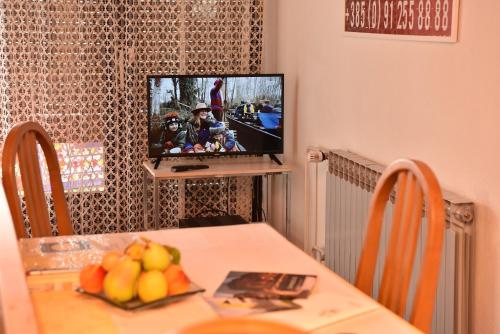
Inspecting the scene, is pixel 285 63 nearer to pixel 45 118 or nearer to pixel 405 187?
pixel 45 118

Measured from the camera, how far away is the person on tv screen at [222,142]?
14.8 feet

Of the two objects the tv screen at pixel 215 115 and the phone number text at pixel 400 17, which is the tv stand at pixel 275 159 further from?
the phone number text at pixel 400 17

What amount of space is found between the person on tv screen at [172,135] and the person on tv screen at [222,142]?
16cm

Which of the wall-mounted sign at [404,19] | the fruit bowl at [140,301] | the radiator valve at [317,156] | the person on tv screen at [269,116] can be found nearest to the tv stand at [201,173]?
the person on tv screen at [269,116]

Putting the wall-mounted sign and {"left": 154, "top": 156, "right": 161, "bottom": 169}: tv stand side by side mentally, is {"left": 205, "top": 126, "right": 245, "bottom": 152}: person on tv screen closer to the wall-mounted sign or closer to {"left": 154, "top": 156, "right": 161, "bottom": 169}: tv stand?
{"left": 154, "top": 156, "right": 161, "bottom": 169}: tv stand

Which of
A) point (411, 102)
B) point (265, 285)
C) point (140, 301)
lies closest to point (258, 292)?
point (265, 285)

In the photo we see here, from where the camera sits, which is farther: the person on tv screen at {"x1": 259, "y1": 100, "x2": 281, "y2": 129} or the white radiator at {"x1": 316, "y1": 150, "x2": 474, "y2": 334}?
the person on tv screen at {"x1": 259, "y1": 100, "x2": 281, "y2": 129}

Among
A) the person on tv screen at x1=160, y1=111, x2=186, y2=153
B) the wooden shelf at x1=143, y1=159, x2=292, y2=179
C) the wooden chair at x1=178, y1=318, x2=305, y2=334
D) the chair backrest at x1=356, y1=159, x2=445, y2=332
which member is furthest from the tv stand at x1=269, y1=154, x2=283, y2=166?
the wooden chair at x1=178, y1=318, x2=305, y2=334

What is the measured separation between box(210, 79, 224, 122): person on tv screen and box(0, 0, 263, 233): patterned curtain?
417mm

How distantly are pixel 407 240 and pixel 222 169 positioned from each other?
105 inches

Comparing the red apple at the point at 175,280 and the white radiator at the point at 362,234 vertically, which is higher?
the red apple at the point at 175,280

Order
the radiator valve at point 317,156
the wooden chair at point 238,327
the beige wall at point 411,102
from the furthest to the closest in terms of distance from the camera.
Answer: the radiator valve at point 317,156, the beige wall at point 411,102, the wooden chair at point 238,327

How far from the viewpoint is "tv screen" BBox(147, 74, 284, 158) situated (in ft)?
14.5

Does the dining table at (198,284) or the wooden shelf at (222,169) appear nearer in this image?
the dining table at (198,284)
